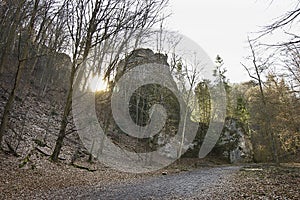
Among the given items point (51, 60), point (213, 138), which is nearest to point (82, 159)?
point (51, 60)

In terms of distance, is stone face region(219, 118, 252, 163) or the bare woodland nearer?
the bare woodland

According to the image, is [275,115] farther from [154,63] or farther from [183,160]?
[154,63]

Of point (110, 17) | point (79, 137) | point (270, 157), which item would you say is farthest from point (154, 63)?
point (270, 157)

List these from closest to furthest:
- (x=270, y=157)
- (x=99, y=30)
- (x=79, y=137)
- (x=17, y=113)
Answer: (x=99, y=30)
(x=17, y=113)
(x=79, y=137)
(x=270, y=157)

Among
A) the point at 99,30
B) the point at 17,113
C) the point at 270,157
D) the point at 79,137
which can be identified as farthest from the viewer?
the point at 270,157

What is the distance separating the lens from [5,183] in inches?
272

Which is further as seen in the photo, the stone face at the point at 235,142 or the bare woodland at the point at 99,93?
the stone face at the point at 235,142

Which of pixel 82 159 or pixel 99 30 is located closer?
pixel 99 30

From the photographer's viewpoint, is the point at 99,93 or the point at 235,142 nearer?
the point at 99,93

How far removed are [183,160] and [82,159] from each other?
39.1 ft

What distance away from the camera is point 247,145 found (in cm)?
2922

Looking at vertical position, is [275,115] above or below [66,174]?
above

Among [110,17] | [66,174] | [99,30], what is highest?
[110,17]

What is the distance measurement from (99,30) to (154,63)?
11.4 m
